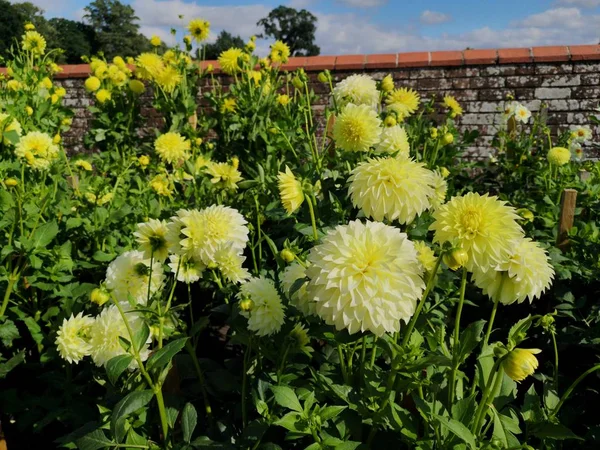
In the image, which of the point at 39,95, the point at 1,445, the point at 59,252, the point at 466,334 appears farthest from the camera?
the point at 39,95

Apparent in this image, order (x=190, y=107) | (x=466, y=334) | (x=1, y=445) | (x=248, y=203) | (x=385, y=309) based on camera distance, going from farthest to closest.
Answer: (x=190, y=107)
(x=248, y=203)
(x=1, y=445)
(x=466, y=334)
(x=385, y=309)

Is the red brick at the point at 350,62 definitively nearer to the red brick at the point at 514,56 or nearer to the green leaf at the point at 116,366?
the red brick at the point at 514,56

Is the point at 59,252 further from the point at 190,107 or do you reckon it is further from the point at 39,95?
the point at 190,107

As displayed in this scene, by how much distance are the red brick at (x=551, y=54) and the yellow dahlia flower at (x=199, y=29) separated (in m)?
3.49

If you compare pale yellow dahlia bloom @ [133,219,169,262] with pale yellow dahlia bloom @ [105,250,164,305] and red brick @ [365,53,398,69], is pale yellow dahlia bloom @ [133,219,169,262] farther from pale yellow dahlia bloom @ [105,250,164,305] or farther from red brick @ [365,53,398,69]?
red brick @ [365,53,398,69]

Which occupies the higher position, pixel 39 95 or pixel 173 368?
pixel 39 95

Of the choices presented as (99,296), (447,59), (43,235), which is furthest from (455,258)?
(447,59)

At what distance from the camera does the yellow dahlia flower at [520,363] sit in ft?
2.56

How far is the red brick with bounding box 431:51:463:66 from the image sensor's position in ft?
17.7

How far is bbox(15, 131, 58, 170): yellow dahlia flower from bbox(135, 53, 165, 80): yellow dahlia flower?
4.88ft

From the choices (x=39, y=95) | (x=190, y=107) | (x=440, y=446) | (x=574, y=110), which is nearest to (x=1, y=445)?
(x=440, y=446)

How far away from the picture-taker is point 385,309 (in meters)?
0.81

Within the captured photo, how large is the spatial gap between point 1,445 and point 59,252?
1.99ft

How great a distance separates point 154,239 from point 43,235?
73cm
